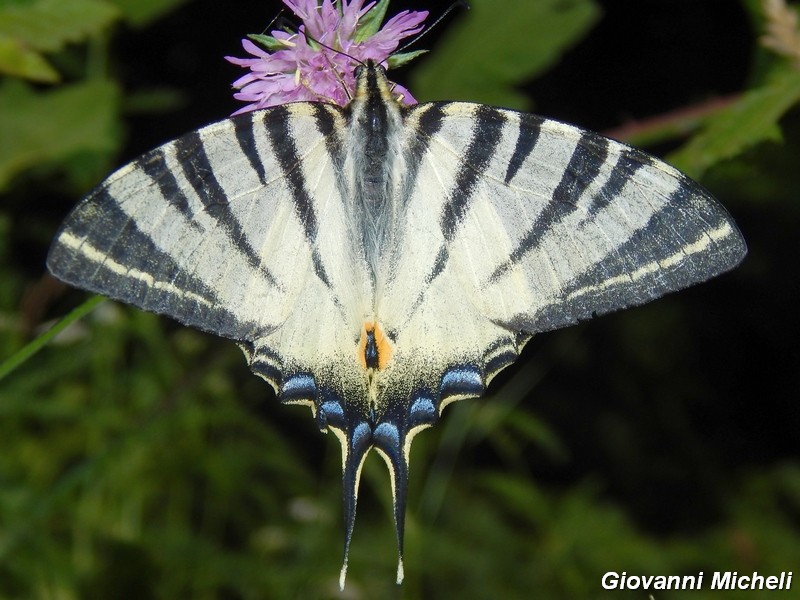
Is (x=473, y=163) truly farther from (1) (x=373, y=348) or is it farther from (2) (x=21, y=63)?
(2) (x=21, y=63)

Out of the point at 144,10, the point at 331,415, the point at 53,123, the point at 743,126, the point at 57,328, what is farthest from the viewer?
the point at 144,10

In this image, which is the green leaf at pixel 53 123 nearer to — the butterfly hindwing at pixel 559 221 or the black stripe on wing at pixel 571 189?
the butterfly hindwing at pixel 559 221

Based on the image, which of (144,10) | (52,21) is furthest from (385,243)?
(144,10)

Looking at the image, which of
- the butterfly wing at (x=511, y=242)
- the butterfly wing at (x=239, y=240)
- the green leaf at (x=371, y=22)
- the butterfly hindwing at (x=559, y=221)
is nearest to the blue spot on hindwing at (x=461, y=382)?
the butterfly wing at (x=511, y=242)

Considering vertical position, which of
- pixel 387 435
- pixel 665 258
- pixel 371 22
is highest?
pixel 371 22

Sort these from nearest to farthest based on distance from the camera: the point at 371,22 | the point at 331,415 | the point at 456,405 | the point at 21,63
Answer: the point at 371,22 → the point at 331,415 → the point at 21,63 → the point at 456,405

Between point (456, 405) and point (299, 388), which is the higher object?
point (299, 388)
